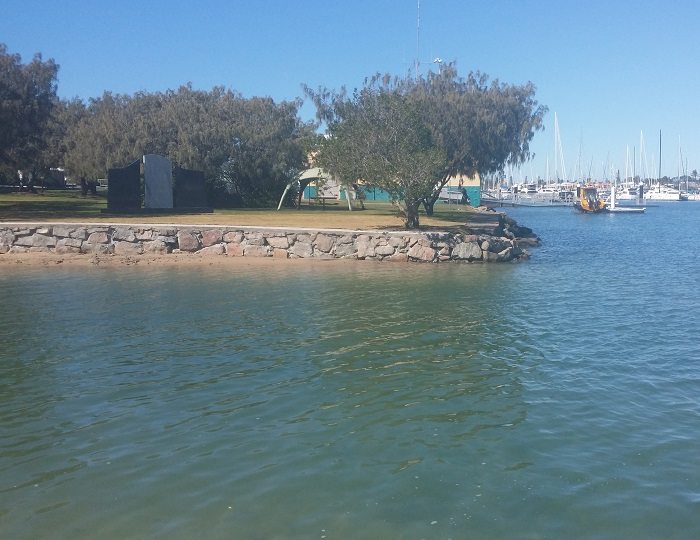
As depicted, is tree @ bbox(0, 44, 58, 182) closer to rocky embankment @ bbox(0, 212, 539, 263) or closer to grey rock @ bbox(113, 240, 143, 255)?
rocky embankment @ bbox(0, 212, 539, 263)

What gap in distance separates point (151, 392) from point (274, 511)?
354cm

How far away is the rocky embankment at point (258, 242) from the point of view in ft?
75.4

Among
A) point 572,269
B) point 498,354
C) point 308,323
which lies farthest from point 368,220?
point 498,354

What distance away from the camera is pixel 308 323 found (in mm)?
13055

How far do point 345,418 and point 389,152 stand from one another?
19.6 metres

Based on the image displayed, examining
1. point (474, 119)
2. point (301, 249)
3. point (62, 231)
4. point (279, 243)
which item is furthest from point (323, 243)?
point (474, 119)

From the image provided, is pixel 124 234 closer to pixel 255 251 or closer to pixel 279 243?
pixel 255 251

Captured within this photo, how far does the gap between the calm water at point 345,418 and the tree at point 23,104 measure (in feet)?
57.1

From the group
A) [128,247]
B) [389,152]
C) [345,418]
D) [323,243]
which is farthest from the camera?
[389,152]

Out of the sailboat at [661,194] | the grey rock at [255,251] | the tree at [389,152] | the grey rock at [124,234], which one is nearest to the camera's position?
the grey rock at [124,234]

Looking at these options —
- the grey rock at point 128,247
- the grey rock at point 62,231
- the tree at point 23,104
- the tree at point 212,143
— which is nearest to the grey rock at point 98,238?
the grey rock at point 128,247

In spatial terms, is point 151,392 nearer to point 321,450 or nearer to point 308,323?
point 321,450

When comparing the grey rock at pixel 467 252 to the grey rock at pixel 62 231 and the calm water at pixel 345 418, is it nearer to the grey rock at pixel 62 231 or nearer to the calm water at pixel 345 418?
the calm water at pixel 345 418

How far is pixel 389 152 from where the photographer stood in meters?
26.5
